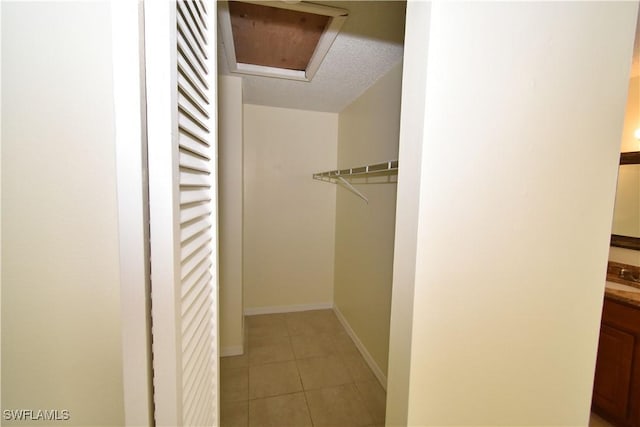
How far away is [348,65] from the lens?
1844 millimetres

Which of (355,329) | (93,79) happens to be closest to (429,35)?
(93,79)

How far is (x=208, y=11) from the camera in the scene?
2.28 feet

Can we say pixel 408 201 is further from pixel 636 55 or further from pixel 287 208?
pixel 287 208

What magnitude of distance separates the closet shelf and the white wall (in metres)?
0.57

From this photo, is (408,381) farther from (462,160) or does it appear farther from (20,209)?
(20,209)

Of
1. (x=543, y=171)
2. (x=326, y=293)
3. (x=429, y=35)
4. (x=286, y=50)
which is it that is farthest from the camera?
(x=326, y=293)

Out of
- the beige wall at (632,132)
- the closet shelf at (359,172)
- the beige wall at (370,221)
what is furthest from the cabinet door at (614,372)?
the closet shelf at (359,172)

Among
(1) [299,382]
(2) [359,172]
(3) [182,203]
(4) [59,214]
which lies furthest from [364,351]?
(4) [59,214]

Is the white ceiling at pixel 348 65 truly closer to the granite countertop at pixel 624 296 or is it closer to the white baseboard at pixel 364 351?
the granite countertop at pixel 624 296

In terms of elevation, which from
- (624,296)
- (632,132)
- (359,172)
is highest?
(632,132)

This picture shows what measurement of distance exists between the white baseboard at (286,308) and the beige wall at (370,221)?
258mm

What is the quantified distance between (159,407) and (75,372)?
0.66 feet

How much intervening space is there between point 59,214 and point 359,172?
1559mm

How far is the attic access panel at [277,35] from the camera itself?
49.8 inches
